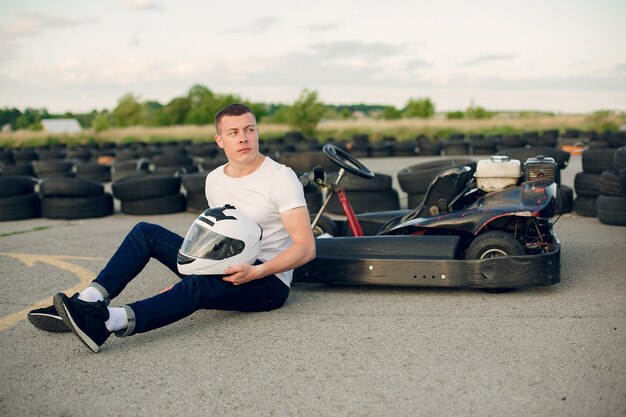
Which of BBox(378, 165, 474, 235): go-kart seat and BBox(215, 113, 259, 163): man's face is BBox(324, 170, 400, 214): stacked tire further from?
BBox(215, 113, 259, 163): man's face

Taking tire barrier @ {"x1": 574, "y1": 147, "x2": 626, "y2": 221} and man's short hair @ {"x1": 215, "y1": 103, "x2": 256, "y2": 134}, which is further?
tire barrier @ {"x1": 574, "y1": 147, "x2": 626, "y2": 221}

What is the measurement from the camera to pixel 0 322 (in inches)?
156

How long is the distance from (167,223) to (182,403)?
541 cm

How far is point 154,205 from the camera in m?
8.64

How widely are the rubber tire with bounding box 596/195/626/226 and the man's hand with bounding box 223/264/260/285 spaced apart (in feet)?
14.8

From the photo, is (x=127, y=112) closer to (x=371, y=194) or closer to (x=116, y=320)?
(x=371, y=194)

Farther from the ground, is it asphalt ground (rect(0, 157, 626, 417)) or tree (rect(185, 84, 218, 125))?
tree (rect(185, 84, 218, 125))

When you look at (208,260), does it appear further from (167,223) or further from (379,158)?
(379,158)

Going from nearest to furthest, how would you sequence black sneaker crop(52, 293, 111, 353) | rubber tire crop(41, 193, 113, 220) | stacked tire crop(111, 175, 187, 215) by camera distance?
1. black sneaker crop(52, 293, 111, 353)
2. rubber tire crop(41, 193, 113, 220)
3. stacked tire crop(111, 175, 187, 215)

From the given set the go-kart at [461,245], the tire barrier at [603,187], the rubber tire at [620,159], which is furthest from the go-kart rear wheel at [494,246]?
the rubber tire at [620,159]

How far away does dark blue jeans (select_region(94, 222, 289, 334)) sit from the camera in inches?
133

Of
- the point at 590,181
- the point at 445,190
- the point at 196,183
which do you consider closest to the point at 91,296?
the point at 445,190

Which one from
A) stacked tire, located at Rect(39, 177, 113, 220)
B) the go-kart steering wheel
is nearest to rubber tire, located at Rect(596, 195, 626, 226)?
the go-kart steering wheel

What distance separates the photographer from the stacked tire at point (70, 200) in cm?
841
